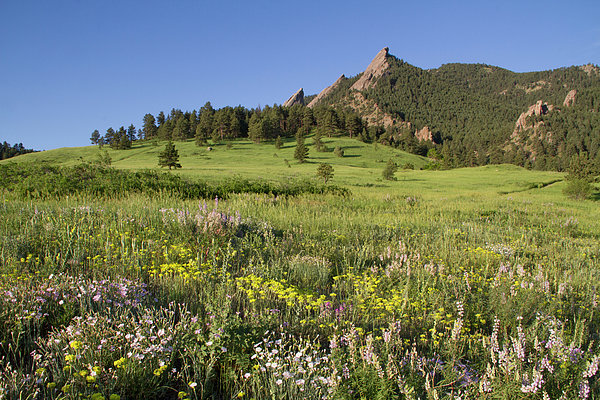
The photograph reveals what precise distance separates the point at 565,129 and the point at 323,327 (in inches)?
7727

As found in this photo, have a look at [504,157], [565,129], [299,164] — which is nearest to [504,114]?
[565,129]

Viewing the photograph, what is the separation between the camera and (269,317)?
2.83 metres

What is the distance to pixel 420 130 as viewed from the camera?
178 meters

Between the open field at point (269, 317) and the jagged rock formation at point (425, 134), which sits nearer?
the open field at point (269, 317)

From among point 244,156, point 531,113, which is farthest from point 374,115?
point 244,156

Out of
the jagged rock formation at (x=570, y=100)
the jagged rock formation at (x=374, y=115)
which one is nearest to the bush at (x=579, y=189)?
the jagged rock formation at (x=374, y=115)

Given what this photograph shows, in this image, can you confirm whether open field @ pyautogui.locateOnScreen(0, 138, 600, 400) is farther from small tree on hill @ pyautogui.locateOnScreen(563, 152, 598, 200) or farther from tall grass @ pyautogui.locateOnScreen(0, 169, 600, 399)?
small tree on hill @ pyautogui.locateOnScreen(563, 152, 598, 200)

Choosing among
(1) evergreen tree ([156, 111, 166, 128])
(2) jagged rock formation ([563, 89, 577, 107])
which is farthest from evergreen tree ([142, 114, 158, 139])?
(2) jagged rock formation ([563, 89, 577, 107])

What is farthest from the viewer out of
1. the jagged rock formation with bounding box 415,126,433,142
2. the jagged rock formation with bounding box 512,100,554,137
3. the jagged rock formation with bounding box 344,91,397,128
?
the jagged rock formation with bounding box 344,91,397,128

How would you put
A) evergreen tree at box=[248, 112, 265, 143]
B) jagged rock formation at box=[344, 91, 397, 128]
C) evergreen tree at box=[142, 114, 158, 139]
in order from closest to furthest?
1. evergreen tree at box=[248, 112, 265, 143]
2. evergreen tree at box=[142, 114, 158, 139]
3. jagged rock formation at box=[344, 91, 397, 128]

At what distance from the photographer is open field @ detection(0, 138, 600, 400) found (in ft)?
7.10

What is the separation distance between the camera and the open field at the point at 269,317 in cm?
216

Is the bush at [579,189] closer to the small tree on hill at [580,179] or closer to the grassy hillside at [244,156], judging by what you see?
the small tree on hill at [580,179]

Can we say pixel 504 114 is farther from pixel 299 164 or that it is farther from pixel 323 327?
pixel 323 327
